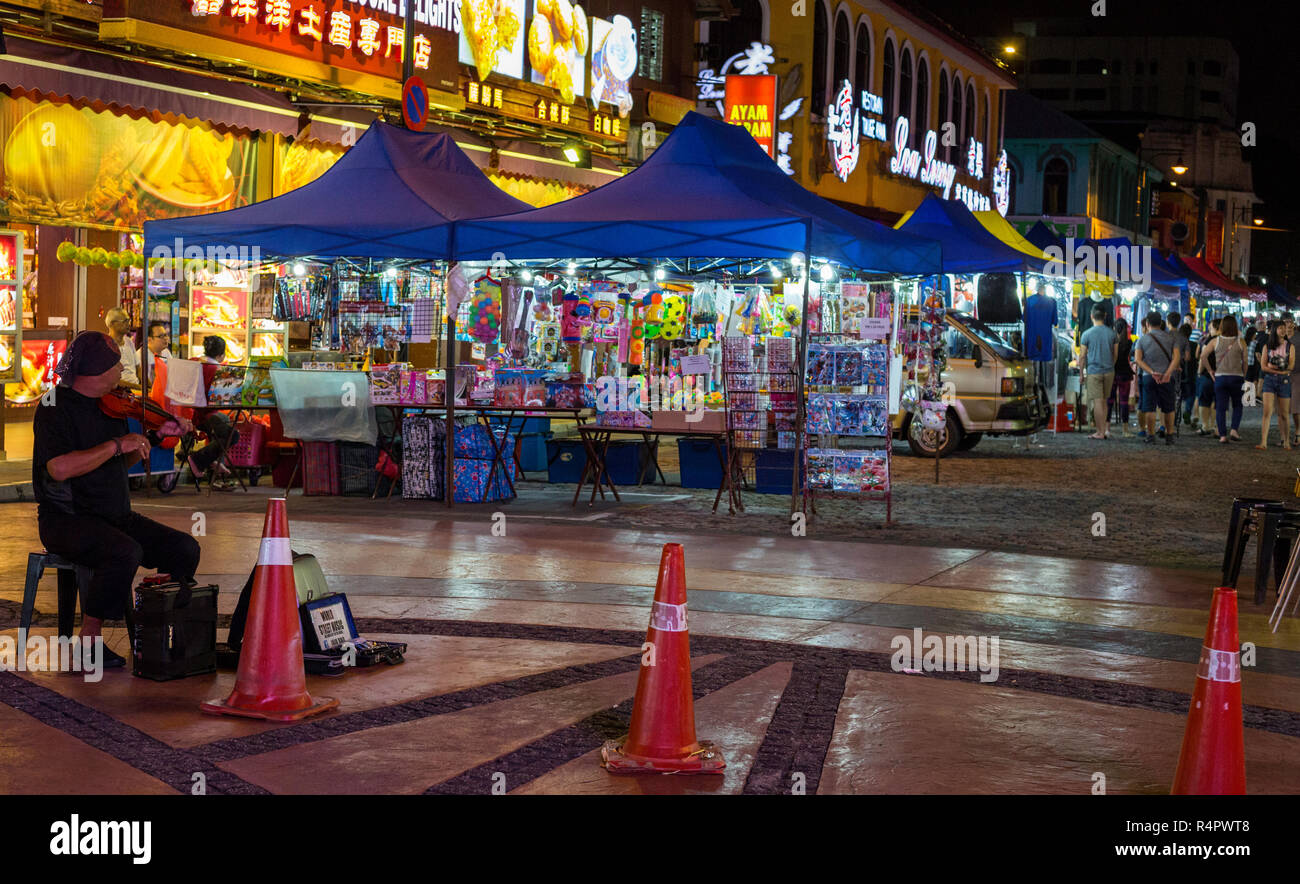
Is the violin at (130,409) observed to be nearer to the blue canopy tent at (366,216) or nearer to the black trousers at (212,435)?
the blue canopy tent at (366,216)

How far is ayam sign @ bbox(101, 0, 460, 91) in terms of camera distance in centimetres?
1546

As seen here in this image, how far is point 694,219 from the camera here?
1316 centimetres

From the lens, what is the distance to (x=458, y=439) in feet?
47.9

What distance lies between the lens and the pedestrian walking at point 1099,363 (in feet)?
78.1

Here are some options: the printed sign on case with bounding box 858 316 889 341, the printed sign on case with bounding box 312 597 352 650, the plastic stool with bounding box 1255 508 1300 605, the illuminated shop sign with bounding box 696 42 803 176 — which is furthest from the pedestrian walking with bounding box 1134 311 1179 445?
the printed sign on case with bounding box 312 597 352 650

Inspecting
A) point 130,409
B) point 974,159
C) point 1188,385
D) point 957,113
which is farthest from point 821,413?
point 974,159

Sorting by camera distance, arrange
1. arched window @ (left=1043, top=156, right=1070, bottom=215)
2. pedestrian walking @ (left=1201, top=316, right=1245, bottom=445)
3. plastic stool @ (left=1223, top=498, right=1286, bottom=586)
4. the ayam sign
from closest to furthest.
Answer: plastic stool @ (left=1223, top=498, right=1286, bottom=586) → the ayam sign → pedestrian walking @ (left=1201, top=316, right=1245, bottom=445) → arched window @ (left=1043, top=156, right=1070, bottom=215)

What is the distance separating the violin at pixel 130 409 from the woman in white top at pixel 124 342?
26.9 ft

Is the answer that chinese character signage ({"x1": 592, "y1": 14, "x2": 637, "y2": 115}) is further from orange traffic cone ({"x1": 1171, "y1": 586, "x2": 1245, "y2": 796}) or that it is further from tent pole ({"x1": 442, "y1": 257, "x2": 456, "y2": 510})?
orange traffic cone ({"x1": 1171, "y1": 586, "x2": 1245, "y2": 796})

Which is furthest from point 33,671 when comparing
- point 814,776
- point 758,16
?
point 758,16

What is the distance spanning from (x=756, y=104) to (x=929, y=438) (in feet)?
33.9

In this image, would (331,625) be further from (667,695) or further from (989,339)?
(989,339)

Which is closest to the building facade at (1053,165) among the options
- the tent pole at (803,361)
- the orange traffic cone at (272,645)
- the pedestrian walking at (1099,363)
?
the pedestrian walking at (1099,363)

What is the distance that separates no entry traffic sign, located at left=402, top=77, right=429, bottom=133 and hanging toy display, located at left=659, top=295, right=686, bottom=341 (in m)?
3.28
